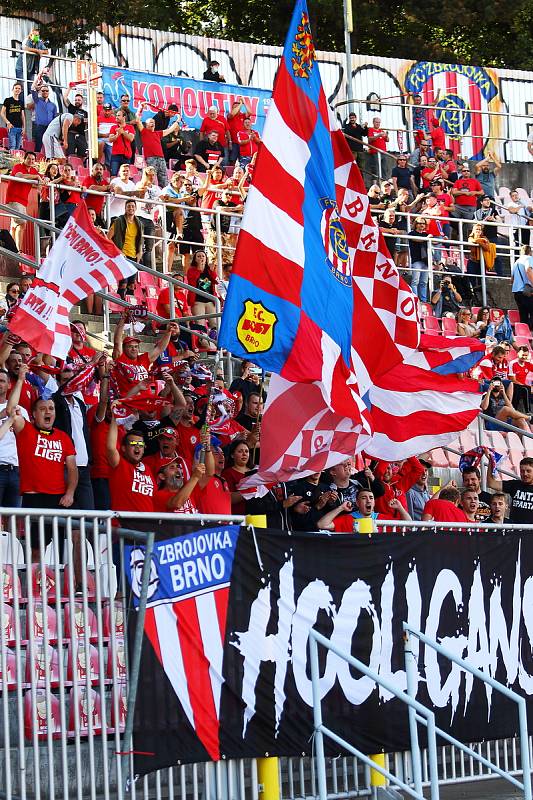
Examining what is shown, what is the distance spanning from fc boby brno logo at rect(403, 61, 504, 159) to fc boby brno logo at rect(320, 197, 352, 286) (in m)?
22.9

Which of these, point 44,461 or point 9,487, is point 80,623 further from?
point 44,461

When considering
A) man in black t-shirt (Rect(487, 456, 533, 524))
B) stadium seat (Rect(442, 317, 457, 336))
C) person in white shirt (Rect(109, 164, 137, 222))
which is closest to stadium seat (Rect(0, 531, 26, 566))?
man in black t-shirt (Rect(487, 456, 533, 524))

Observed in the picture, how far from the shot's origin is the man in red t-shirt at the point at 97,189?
1714 centimetres

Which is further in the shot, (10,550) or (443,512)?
(443,512)

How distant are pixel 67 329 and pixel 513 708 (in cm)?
443

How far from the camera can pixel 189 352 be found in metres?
14.5

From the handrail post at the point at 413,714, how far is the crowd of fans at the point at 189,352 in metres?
1.70

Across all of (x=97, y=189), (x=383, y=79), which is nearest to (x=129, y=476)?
(x=97, y=189)

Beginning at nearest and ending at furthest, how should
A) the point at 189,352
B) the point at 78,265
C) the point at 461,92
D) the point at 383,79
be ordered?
the point at 78,265 < the point at 189,352 < the point at 383,79 < the point at 461,92

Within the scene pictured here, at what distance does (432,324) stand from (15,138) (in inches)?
267

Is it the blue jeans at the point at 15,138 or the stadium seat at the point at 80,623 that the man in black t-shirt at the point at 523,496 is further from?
the blue jeans at the point at 15,138

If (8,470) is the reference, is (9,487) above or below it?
below

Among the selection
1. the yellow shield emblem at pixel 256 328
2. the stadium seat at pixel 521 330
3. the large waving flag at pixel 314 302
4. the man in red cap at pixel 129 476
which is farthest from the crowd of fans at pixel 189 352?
the yellow shield emblem at pixel 256 328

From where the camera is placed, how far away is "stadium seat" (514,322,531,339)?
2256 centimetres
